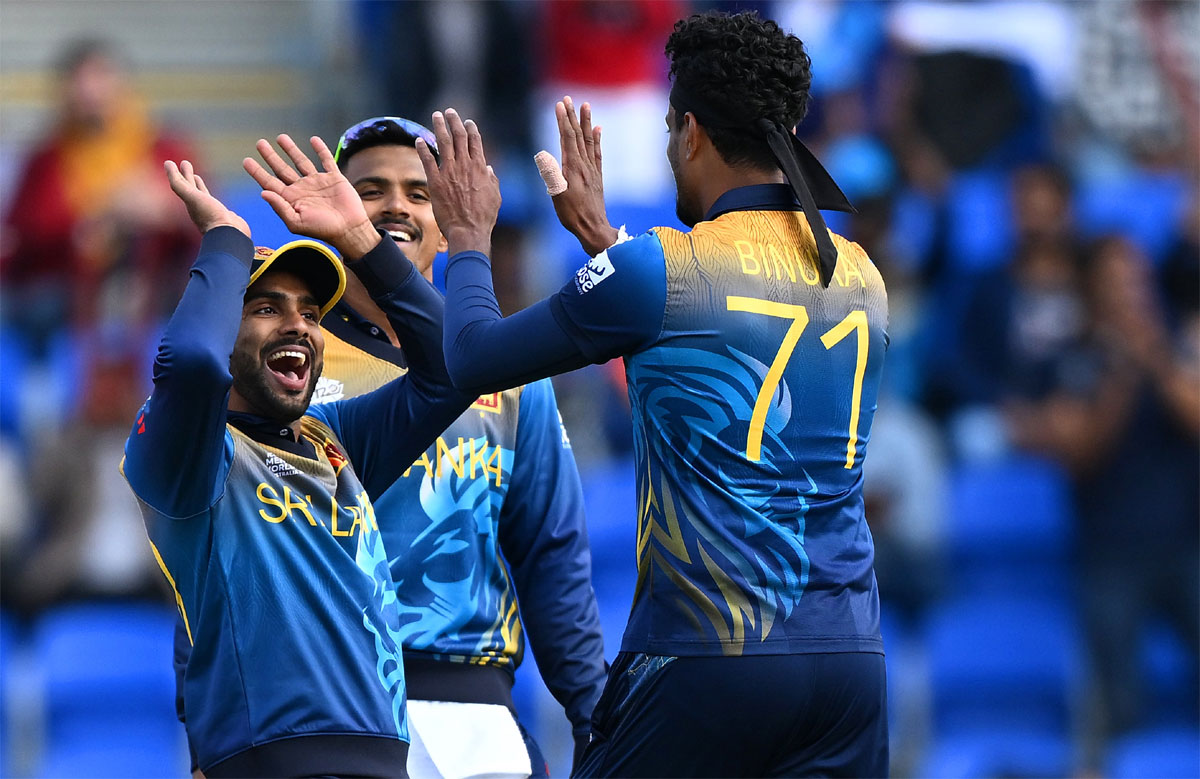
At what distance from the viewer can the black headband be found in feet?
9.41

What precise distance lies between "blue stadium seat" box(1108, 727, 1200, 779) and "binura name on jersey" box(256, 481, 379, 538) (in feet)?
16.4

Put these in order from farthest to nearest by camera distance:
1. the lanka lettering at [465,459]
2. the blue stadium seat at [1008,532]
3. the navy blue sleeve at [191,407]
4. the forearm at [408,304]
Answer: the blue stadium seat at [1008,532], the lanka lettering at [465,459], the forearm at [408,304], the navy blue sleeve at [191,407]

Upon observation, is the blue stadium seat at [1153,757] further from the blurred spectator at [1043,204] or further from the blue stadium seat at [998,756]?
the blurred spectator at [1043,204]

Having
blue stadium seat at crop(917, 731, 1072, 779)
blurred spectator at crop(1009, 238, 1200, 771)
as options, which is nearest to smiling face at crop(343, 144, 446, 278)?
blue stadium seat at crop(917, 731, 1072, 779)

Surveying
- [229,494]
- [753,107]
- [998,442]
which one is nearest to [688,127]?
[753,107]

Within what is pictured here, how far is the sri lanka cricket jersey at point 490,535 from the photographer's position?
355 cm

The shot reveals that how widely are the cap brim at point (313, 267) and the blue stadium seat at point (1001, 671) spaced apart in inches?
188

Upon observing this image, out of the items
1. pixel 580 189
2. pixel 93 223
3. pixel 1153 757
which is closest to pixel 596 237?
pixel 580 189

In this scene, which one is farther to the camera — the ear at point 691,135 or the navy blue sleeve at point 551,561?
the navy blue sleeve at point 551,561

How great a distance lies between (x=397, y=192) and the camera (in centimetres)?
387

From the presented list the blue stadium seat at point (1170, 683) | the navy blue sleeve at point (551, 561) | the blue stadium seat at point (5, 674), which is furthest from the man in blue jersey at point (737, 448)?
the blue stadium seat at point (1170, 683)

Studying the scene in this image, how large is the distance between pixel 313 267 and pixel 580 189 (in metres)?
0.54

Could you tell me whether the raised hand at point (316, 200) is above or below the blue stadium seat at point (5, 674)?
above

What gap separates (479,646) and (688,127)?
128 cm
